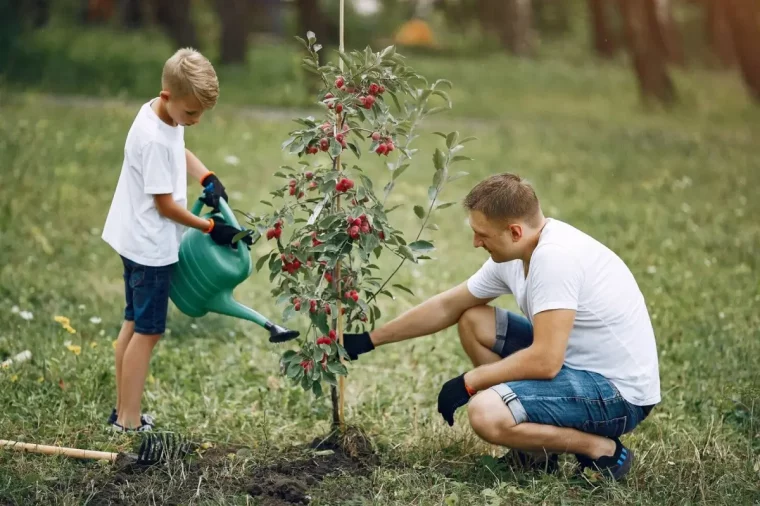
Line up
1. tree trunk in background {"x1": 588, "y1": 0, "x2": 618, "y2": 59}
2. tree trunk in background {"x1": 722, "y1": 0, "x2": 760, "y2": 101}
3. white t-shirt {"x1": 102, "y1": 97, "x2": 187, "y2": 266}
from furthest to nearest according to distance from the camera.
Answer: tree trunk in background {"x1": 588, "y1": 0, "x2": 618, "y2": 59} < tree trunk in background {"x1": 722, "y1": 0, "x2": 760, "y2": 101} < white t-shirt {"x1": 102, "y1": 97, "x2": 187, "y2": 266}

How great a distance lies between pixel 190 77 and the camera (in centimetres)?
348

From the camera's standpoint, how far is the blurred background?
12852mm

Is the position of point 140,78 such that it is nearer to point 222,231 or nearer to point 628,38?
point 628,38

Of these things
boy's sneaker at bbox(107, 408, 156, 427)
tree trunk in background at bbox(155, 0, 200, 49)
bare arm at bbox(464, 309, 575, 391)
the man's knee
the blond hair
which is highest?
tree trunk in background at bbox(155, 0, 200, 49)

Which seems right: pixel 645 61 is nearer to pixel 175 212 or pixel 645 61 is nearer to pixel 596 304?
pixel 596 304

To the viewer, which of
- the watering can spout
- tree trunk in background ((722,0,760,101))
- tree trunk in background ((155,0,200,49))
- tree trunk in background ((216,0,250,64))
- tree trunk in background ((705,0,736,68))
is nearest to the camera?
the watering can spout

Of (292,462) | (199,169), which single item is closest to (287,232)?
(199,169)

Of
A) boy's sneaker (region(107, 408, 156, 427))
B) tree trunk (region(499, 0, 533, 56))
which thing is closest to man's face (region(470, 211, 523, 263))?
boy's sneaker (region(107, 408, 156, 427))

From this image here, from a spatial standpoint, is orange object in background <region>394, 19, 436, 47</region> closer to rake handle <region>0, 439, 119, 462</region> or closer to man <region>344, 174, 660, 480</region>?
man <region>344, 174, 660, 480</region>

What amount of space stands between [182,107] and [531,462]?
180 centimetres

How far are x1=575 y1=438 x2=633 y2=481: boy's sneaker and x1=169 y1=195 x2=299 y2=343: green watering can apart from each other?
1170 mm

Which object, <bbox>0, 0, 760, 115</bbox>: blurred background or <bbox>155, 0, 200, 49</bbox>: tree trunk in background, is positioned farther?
<bbox>155, 0, 200, 49</bbox>: tree trunk in background

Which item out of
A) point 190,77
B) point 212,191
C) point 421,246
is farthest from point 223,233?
point 421,246

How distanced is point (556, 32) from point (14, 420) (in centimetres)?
3195
